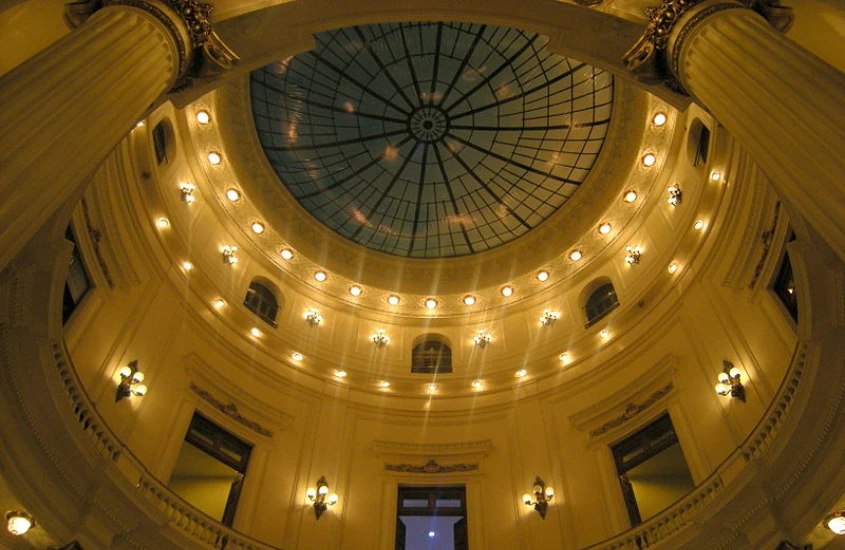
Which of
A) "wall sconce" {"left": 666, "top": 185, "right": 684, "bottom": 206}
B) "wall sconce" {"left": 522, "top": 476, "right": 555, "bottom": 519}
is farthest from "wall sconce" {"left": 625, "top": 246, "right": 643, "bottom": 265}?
"wall sconce" {"left": 522, "top": 476, "right": 555, "bottom": 519}

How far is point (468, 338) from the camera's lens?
21.2 metres

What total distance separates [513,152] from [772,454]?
12175 millimetres

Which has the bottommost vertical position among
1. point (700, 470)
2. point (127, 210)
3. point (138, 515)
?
point (138, 515)

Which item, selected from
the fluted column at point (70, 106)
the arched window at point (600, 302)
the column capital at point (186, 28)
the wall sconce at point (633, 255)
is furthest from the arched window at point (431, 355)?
the fluted column at point (70, 106)

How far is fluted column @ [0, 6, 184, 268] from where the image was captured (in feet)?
20.6

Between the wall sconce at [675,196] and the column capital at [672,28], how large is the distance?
279 inches

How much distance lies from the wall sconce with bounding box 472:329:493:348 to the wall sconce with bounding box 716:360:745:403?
26.5 feet

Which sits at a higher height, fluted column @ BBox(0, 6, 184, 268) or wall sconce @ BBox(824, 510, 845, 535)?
fluted column @ BBox(0, 6, 184, 268)

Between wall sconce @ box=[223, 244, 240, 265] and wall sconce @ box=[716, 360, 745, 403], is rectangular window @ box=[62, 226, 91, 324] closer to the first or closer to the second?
wall sconce @ box=[223, 244, 240, 265]

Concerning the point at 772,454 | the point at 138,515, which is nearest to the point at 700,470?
the point at 772,454

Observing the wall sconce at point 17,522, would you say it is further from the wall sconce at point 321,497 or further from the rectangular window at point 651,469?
the rectangular window at point 651,469

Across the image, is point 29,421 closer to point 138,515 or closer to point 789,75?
point 138,515

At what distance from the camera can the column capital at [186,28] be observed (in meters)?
9.39

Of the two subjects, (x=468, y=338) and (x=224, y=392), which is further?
(x=468, y=338)
